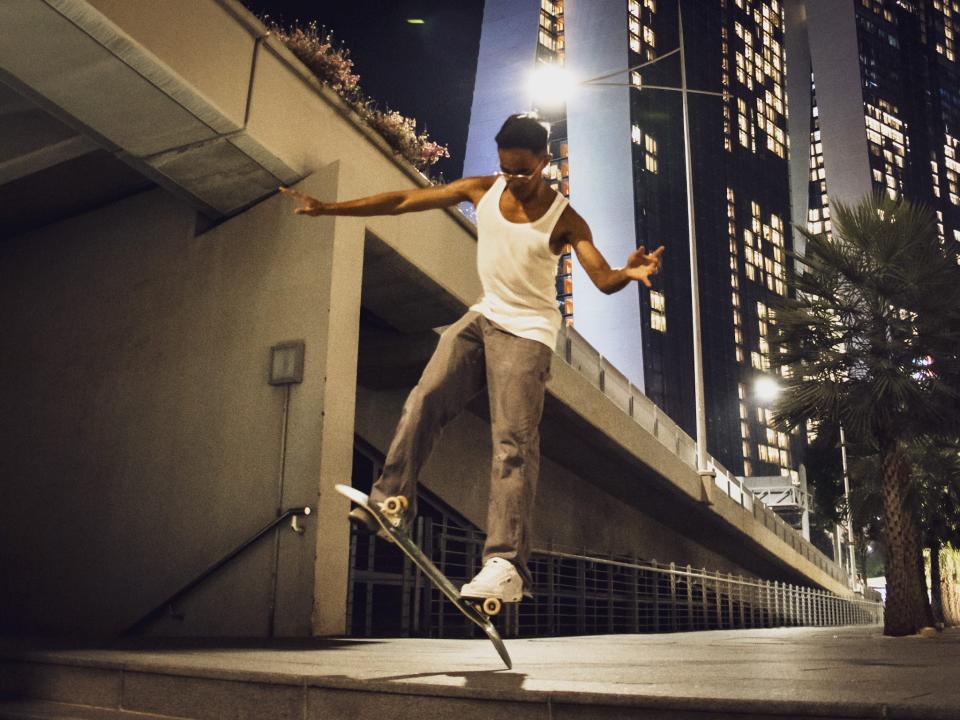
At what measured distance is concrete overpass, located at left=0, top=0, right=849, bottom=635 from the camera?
734 cm

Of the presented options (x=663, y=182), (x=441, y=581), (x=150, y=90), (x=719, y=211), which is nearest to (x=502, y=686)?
(x=441, y=581)

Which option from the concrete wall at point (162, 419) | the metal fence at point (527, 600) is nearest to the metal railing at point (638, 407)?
the metal fence at point (527, 600)

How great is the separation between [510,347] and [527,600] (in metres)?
10.5

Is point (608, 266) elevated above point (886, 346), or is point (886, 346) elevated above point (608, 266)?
point (886, 346)

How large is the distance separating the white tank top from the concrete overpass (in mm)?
4099

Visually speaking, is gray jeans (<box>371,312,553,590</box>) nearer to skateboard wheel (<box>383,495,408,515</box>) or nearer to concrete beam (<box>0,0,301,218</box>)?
skateboard wheel (<box>383,495,408,515</box>)

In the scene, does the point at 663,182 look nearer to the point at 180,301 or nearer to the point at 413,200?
the point at 180,301

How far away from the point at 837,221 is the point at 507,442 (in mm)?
12306

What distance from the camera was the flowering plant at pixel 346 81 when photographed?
8.96 metres

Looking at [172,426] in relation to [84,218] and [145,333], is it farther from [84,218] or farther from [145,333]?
[84,218]

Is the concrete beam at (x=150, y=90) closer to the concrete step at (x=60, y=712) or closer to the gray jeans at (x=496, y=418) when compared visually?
the gray jeans at (x=496, y=418)

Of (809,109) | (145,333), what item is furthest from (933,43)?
(145,333)

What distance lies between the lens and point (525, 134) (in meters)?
3.79

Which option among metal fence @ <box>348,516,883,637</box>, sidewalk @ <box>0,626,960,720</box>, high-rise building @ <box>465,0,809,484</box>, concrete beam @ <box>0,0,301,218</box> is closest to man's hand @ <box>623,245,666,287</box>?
sidewalk @ <box>0,626,960,720</box>
